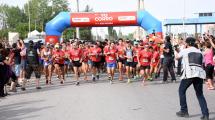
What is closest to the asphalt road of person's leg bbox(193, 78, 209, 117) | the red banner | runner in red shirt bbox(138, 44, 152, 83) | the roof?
person's leg bbox(193, 78, 209, 117)

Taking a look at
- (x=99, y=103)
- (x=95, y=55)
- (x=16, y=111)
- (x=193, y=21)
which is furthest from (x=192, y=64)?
(x=193, y=21)

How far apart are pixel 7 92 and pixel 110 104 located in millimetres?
5358

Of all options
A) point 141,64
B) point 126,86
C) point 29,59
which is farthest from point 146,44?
point 29,59

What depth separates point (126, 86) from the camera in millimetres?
16844

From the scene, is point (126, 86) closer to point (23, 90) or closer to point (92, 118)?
point (23, 90)

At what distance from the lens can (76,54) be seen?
60.5 ft

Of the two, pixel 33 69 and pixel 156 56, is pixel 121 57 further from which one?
pixel 33 69

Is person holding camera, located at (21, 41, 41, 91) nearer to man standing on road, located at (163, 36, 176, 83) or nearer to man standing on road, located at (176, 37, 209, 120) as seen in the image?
man standing on road, located at (163, 36, 176, 83)

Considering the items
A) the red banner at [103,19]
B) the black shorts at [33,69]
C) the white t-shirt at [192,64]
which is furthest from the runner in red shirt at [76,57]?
the white t-shirt at [192,64]

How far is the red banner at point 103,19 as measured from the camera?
2661 centimetres

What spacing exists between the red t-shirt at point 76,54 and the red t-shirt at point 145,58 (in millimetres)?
2649

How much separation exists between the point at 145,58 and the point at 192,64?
26.0ft

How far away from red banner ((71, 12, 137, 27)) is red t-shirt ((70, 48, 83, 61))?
8.30 meters

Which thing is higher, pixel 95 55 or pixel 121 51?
pixel 121 51
